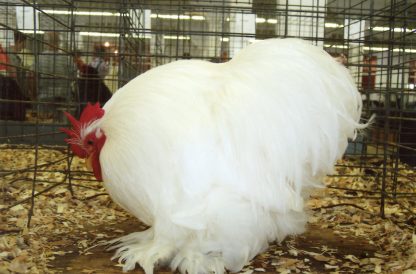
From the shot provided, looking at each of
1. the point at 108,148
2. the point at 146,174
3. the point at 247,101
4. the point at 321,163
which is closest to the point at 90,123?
the point at 108,148

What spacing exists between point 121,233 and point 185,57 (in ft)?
7.23

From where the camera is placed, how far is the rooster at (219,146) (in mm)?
1917

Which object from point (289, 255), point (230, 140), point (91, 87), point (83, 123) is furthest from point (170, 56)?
point (91, 87)

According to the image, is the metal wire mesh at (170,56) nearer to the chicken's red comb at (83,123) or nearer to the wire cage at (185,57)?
the wire cage at (185,57)

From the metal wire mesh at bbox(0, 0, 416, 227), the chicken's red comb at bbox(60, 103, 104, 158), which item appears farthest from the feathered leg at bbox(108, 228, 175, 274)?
the metal wire mesh at bbox(0, 0, 416, 227)

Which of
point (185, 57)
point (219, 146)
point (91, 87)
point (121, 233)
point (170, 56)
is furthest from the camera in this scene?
point (91, 87)

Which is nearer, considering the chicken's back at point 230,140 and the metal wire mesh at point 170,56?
the chicken's back at point 230,140

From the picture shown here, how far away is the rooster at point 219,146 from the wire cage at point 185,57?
0.79m

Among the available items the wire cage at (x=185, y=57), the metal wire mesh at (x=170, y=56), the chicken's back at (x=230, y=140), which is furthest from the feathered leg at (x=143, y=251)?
the metal wire mesh at (x=170, y=56)

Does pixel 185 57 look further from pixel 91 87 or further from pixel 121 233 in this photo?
pixel 91 87

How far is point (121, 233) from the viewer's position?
2.66 metres

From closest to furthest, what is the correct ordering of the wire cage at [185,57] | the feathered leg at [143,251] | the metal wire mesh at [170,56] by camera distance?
the feathered leg at [143,251], the wire cage at [185,57], the metal wire mesh at [170,56]

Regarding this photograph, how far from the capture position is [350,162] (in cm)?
540

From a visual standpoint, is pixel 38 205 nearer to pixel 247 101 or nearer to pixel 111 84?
pixel 247 101
